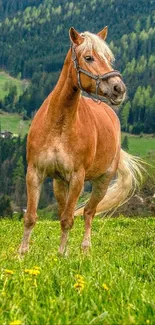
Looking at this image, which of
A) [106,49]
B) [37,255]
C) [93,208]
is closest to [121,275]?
[37,255]

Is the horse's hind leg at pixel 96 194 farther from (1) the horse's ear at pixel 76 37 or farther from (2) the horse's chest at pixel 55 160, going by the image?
(1) the horse's ear at pixel 76 37

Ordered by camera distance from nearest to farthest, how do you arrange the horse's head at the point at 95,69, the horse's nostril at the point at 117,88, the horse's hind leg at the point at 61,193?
the horse's nostril at the point at 117,88 → the horse's head at the point at 95,69 → the horse's hind leg at the point at 61,193

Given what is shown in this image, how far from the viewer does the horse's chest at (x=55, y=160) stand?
10.3m

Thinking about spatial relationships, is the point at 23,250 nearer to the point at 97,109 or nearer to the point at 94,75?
the point at 94,75

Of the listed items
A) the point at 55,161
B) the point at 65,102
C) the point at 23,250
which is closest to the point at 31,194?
the point at 55,161

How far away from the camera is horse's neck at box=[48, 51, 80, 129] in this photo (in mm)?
10627

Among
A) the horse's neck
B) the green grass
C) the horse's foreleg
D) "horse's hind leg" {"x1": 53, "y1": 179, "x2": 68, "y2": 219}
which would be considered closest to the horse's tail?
"horse's hind leg" {"x1": 53, "y1": 179, "x2": 68, "y2": 219}

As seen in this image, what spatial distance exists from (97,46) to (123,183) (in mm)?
6613

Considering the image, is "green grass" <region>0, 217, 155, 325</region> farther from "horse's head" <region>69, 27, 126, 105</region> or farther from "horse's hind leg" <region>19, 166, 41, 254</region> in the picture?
"horse's head" <region>69, 27, 126, 105</region>

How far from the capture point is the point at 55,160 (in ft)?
33.9

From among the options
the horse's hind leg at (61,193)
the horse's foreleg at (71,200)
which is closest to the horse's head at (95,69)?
the horse's foreleg at (71,200)

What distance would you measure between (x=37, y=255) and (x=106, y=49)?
3.83 meters

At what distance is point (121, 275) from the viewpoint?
21.6 feet

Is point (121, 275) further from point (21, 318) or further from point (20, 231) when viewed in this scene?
point (20, 231)
